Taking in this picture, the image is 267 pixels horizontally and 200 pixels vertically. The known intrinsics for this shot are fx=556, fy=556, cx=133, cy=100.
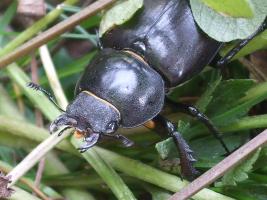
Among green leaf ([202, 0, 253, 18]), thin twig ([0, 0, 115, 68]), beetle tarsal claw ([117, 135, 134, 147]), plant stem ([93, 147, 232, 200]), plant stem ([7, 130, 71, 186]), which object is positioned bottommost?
plant stem ([93, 147, 232, 200])

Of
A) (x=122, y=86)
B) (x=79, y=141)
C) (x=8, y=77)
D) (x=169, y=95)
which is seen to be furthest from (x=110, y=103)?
(x=8, y=77)

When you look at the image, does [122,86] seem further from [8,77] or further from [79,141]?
[8,77]

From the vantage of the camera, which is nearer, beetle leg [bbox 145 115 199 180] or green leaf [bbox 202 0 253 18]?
green leaf [bbox 202 0 253 18]

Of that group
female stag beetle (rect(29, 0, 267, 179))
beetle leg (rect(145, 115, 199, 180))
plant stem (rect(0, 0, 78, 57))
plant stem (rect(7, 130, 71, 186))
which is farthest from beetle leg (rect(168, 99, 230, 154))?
plant stem (rect(0, 0, 78, 57))

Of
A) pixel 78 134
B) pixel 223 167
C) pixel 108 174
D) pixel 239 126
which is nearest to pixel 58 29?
pixel 78 134

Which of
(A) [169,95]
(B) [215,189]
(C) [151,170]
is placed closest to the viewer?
(B) [215,189]

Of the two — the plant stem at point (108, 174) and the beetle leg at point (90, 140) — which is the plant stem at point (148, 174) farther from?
the beetle leg at point (90, 140)

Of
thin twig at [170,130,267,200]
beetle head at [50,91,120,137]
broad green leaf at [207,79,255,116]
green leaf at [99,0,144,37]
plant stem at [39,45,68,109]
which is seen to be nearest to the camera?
thin twig at [170,130,267,200]

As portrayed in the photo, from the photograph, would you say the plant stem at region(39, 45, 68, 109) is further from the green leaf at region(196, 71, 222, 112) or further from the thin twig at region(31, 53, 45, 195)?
the green leaf at region(196, 71, 222, 112)
